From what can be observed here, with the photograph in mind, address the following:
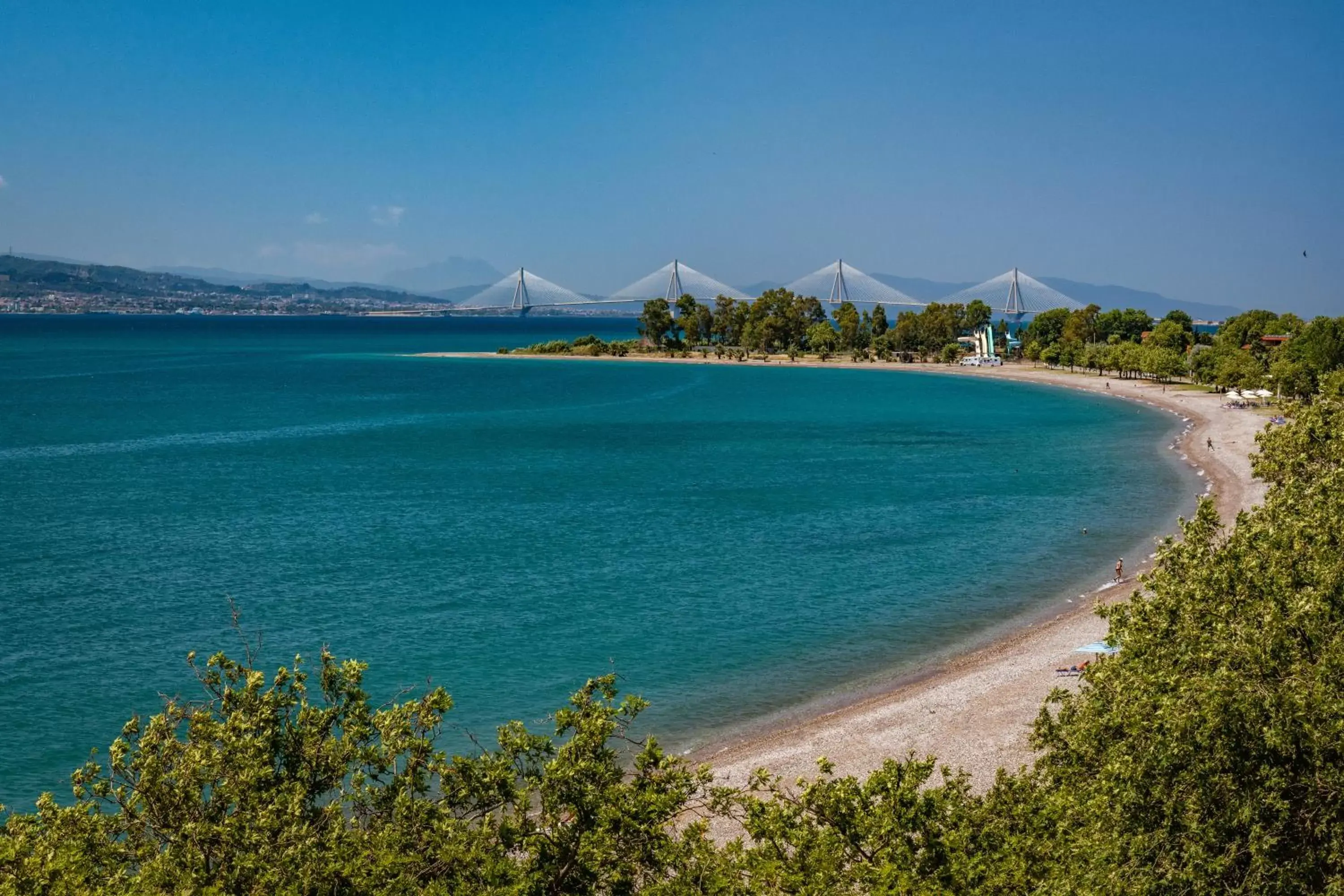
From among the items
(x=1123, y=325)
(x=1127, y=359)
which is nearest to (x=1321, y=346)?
(x=1127, y=359)

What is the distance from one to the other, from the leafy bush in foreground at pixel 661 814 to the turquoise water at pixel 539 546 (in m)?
13.2

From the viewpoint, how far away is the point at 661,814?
46.9ft

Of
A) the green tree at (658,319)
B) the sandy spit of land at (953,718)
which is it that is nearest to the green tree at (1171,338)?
the green tree at (658,319)

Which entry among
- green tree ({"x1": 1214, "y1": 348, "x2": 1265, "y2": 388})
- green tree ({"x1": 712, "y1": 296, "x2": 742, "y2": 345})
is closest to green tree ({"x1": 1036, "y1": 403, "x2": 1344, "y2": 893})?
green tree ({"x1": 1214, "y1": 348, "x2": 1265, "y2": 388})

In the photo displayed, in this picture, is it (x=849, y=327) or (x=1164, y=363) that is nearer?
(x=1164, y=363)

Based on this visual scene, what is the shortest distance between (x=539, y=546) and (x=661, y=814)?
35.4 meters

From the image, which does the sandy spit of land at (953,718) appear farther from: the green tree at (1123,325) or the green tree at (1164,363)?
the green tree at (1123,325)

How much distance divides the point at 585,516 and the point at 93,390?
93.6 metres

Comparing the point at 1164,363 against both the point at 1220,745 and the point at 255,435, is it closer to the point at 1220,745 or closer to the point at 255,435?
the point at 255,435

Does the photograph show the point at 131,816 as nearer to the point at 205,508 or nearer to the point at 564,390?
the point at 205,508

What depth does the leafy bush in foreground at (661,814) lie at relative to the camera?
13219mm

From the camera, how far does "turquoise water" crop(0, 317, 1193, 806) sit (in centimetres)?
3225

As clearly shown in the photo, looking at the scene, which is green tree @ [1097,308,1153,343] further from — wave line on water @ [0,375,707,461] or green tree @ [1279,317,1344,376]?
wave line on water @ [0,375,707,461]

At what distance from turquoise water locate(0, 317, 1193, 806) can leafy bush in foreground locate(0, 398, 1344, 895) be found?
13212 millimetres
